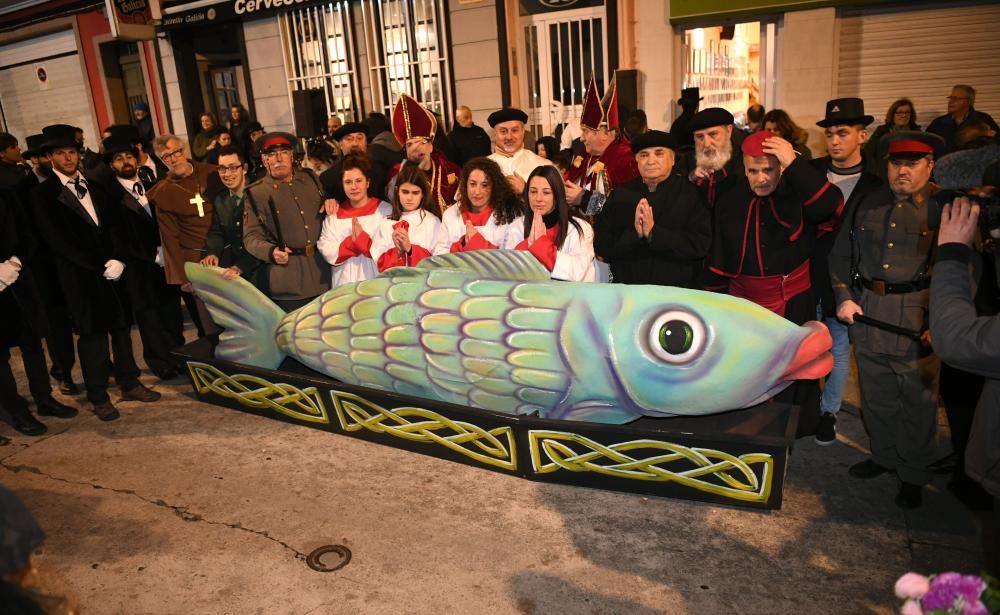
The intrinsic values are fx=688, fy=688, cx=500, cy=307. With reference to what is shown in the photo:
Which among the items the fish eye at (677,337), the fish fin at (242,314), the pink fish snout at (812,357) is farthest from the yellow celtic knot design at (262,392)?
the pink fish snout at (812,357)

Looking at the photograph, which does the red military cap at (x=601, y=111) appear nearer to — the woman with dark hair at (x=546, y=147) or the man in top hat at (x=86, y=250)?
the woman with dark hair at (x=546, y=147)

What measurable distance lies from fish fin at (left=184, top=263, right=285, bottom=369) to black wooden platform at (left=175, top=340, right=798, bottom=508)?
0.09m

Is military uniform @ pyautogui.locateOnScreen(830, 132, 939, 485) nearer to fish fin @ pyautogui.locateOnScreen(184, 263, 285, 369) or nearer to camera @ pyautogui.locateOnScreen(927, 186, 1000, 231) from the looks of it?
camera @ pyautogui.locateOnScreen(927, 186, 1000, 231)

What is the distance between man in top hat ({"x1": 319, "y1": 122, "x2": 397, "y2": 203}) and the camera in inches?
193

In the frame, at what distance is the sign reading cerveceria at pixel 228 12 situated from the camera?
34.5 ft

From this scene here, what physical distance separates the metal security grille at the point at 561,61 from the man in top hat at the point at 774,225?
5.55 meters

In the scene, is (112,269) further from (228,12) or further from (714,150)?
(228,12)

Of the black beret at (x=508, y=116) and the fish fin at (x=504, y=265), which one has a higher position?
the black beret at (x=508, y=116)

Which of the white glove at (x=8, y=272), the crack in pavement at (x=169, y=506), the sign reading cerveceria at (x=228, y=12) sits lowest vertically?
the crack in pavement at (x=169, y=506)

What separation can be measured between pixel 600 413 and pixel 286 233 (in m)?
2.37

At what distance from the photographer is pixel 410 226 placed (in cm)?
407

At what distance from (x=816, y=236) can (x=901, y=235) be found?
1.53ft

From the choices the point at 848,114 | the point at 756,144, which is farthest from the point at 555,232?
the point at 848,114

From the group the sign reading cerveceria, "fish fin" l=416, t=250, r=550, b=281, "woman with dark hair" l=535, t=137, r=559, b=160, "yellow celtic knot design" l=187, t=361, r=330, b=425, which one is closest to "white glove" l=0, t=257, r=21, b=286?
"yellow celtic knot design" l=187, t=361, r=330, b=425
